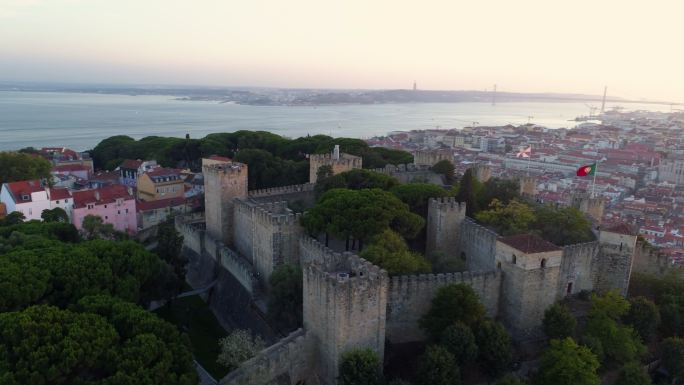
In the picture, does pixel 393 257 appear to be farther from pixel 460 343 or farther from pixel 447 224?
pixel 447 224

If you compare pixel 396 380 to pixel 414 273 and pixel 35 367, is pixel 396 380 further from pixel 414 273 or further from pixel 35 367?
pixel 35 367

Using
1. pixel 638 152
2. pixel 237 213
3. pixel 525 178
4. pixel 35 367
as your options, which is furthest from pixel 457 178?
pixel 638 152

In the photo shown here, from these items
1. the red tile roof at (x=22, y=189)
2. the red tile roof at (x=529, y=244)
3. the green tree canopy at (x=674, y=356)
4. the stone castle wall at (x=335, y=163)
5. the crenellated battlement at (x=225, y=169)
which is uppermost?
the crenellated battlement at (x=225, y=169)

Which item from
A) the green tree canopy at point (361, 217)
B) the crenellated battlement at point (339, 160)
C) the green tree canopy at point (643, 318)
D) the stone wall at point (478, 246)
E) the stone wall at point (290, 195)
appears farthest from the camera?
the crenellated battlement at point (339, 160)

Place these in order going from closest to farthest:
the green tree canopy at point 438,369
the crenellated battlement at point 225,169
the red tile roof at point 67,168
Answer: the green tree canopy at point 438,369 < the crenellated battlement at point 225,169 < the red tile roof at point 67,168

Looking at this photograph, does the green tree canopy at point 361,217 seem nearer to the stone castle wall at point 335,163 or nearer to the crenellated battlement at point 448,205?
the crenellated battlement at point 448,205

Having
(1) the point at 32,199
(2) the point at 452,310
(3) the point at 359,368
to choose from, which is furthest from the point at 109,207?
(2) the point at 452,310

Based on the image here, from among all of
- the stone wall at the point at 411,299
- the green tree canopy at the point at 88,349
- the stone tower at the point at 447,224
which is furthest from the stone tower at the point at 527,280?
the green tree canopy at the point at 88,349

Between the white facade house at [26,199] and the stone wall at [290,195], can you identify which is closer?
the stone wall at [290,195]

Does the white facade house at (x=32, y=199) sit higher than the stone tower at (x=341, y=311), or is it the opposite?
the stone tower at (x=341, y=311)
